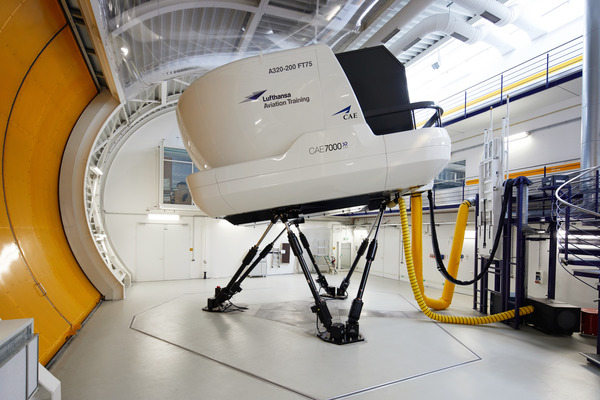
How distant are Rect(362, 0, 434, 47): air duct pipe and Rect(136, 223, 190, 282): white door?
9.05m

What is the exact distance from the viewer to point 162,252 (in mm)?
10391

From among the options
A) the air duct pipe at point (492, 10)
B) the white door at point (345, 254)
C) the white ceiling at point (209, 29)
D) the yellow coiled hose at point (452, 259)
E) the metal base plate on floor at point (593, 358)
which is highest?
the air duct pipe at point (492, 10)

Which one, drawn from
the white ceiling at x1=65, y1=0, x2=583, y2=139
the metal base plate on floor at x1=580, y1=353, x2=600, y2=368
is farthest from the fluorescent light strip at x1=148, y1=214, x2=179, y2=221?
the metal base plate on floor at x1=580, y1=353, x2=600, y2=368

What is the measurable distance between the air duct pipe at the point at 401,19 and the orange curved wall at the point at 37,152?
422 centimetres

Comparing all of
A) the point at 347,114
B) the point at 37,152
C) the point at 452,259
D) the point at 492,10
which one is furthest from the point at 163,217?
the point at 492,10

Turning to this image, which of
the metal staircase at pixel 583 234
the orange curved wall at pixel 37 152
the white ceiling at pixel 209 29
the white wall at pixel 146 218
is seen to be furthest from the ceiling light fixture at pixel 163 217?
the metal staircase at pixel 583 234

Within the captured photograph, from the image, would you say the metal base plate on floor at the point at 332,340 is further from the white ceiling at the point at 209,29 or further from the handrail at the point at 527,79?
the handrail at the point at 527,79

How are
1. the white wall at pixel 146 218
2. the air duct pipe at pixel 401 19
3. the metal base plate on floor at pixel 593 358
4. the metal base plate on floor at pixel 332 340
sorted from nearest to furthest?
1. the metal base plate on floor at pixel 593 358
2. the air duct pipe at pixel 401 19
3. the metal base plate on floor at pixel 332 340
4. the white wall at pixel 146 218

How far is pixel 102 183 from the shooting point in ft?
31.9

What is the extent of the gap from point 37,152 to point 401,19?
228 inches

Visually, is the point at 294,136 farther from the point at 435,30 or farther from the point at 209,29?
the point at 435,30

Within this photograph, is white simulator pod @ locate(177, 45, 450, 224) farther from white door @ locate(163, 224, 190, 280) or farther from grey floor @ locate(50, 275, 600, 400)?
white door @ locate(163, 224, 190, 280)

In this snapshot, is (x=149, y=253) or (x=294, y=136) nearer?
(x=294, y=136)

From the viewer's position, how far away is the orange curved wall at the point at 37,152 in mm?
3076
